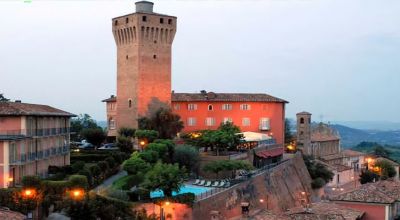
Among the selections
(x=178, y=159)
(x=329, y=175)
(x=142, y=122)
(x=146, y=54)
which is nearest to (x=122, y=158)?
(x=178, y=159)

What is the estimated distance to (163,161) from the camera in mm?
43094

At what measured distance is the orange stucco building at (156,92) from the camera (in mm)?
54875

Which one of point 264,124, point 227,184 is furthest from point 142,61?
point 227,184

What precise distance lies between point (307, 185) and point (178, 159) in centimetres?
1723

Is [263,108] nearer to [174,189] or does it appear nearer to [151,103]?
[151,103]

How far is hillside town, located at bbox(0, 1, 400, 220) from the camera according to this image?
30.0m

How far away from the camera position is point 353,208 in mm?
30516

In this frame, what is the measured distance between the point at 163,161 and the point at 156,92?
14340 mm

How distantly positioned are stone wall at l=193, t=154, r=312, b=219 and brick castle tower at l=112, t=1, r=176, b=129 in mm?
14727

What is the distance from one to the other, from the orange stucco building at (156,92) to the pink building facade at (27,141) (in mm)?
13713

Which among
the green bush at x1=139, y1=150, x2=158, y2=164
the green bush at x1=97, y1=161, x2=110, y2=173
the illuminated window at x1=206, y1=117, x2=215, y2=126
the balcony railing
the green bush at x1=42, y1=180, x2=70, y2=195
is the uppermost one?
the illuminated window at x1=206, y1=117, x2=215, y2=126

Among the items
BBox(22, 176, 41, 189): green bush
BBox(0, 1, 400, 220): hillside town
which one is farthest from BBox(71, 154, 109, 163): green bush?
BBox(22, 176, 41, 189): green bush

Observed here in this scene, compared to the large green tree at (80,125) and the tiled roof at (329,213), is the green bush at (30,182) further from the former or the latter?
the large green tree at (80,125)

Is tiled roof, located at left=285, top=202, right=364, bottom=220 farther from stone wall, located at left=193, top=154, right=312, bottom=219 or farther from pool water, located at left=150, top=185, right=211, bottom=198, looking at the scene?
pool water, located at left=150, top=185, right=211, bottom=198
